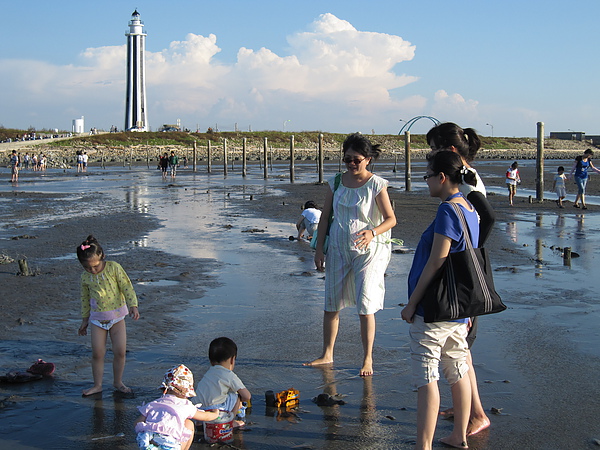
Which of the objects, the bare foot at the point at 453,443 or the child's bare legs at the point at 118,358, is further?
the child's bare legs at the point at 118,358

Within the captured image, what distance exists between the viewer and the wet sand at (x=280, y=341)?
15.9ft

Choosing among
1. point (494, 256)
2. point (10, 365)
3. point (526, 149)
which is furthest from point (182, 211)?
point (526, 149)

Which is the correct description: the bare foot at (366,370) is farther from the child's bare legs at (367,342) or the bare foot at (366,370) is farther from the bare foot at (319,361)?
the bare foot at (319,361)

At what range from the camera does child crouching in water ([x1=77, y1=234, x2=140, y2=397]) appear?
5523 millimetres

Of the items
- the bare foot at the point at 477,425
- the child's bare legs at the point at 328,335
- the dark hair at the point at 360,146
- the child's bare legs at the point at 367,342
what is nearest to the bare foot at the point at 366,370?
the child's bare legs at the point at 367,342

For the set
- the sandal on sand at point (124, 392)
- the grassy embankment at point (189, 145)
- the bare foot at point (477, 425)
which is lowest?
the sandal on sand at point (124, 392)

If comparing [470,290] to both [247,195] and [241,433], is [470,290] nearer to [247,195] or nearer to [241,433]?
[241,433]

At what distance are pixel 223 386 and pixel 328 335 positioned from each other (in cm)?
168

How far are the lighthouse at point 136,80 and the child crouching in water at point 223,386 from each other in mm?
103812

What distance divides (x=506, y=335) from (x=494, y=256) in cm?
516

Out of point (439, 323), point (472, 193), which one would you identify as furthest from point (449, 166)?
point (439, 323)

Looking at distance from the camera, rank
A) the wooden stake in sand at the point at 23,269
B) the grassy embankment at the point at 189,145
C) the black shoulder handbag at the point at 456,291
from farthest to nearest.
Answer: the grassy embankment at the point at 189,145, the wooden stake in sand at the point at 23,269, the black shoulder handbag at the point at 456,291

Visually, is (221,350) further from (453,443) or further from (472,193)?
(472,193)

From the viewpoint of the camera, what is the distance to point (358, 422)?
16.1 ft
